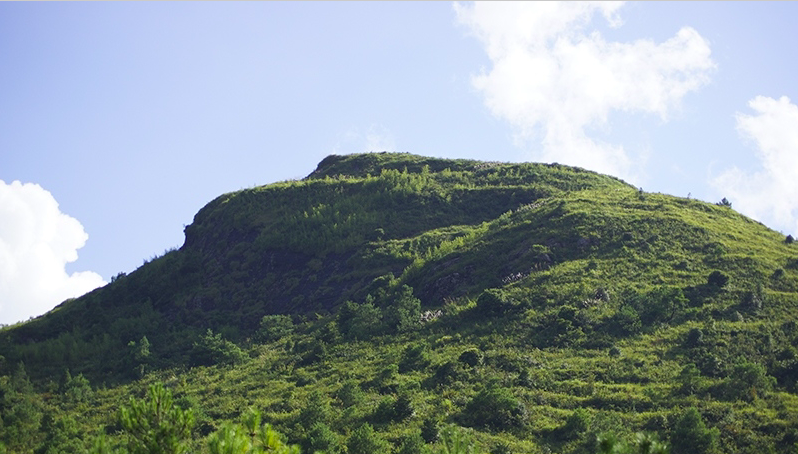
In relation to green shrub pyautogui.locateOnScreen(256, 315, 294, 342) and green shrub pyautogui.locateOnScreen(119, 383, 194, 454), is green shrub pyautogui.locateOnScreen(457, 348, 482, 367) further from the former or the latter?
green shrub pyautogui.locateOnScreen(119, 383, 194, 454)

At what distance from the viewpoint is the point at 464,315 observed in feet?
164

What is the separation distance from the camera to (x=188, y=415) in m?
21.9

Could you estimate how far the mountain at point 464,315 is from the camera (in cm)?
3553

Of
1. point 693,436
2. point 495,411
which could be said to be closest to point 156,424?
point 495,411

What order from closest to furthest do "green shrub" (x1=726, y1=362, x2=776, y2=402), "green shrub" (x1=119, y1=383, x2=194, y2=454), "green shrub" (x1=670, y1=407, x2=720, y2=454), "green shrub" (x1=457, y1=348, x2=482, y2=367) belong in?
"green shrub" (x1=119, y1=383, x2=194, y2=454), "green shrub" (x1=670, y1=407, x2=720, y2=454), "green shrub" (x1=726, y1=362, x2=776, y2=402), "green shrub" (x1=457, y1=348, x2=482, y2=367)

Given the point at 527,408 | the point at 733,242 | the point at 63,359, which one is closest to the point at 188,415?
the point at 527,408

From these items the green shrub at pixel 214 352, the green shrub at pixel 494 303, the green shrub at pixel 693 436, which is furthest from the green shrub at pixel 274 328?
the green shrub at pixel 693 436

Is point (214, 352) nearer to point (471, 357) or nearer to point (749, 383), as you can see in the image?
point (471, 357)

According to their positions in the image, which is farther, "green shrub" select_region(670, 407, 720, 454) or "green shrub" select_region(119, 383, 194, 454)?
"green shrub" select_region(670, 407, 720, 454)

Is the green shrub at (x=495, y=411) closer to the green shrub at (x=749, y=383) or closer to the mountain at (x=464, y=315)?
the mountain at (x=464, y=315)

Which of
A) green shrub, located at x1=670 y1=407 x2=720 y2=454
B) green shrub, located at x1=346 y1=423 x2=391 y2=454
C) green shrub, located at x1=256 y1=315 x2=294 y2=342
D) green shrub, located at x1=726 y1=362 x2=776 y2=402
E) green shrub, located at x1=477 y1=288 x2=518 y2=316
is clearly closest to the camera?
green shrub, located at x1=670 y1=407 x2=720 y2=454

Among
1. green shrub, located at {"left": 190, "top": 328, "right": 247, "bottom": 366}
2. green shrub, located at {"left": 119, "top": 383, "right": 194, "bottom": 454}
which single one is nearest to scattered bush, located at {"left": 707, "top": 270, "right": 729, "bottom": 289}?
green shrub, located at {"left": 190, "top": 328, "right": 247, "bottom": 366}

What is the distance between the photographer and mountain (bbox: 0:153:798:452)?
3553 cm

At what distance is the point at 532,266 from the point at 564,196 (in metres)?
19.5
